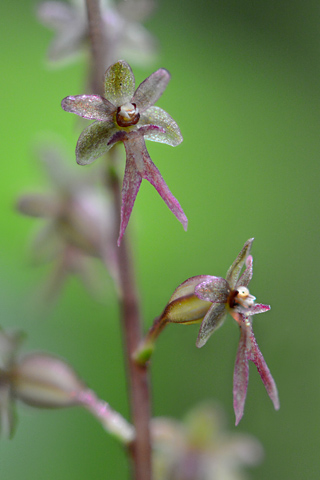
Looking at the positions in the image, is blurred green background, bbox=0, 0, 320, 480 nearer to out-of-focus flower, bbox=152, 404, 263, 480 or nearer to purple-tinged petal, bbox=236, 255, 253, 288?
out-of-focus flower, bbox=152, 404, 263, 480

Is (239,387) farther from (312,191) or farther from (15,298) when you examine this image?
(312,191)

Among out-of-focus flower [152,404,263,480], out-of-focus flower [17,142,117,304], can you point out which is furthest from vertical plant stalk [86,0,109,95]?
out-of-focus flower [152,404,263,480]

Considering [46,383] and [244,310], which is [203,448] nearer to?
[46,383]

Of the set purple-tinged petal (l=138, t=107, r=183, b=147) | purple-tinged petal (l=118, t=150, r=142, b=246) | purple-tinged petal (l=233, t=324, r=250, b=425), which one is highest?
purple-tinged petal (l=138, t=107, r=183, b=147)

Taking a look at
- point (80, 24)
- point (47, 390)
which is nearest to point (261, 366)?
point (47, 390)

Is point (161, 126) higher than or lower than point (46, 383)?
higher

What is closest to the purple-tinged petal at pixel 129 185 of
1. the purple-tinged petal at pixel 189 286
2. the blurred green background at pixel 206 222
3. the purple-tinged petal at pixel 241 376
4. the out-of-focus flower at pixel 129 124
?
the out-of-focus flower at pixel 129 124

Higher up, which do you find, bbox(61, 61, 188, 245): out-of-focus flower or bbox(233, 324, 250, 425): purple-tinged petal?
bbox(61, 61, 188, 245): out-of-focus flower
